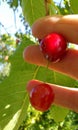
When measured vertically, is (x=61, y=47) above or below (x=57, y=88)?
above

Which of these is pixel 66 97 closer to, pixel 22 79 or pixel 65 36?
pixel 22 79

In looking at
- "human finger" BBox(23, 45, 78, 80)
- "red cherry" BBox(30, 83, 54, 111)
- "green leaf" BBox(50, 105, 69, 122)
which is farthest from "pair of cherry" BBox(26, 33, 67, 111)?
"green leaf" BBox(50, 105, 69, 122)

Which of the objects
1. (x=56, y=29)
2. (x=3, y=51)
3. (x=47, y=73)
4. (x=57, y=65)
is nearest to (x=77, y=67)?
(x=57, y=65)

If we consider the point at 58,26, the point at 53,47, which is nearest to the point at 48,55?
the point at 53,47

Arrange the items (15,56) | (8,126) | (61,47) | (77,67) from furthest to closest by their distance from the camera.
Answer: (15,56), (8,126), (77,67), (61,47)

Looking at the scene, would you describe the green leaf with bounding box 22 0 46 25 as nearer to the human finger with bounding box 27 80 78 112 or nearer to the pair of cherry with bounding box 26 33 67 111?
the human finger with bounding box 27 80 78 112

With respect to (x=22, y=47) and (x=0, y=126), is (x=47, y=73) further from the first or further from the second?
(x=0, y=126)

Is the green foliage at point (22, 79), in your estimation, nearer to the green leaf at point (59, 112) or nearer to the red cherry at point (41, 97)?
the green leaf at point (59, 112)

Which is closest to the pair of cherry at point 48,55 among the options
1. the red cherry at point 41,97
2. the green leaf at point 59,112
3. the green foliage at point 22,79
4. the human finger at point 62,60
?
the red cherry at point 41,97
